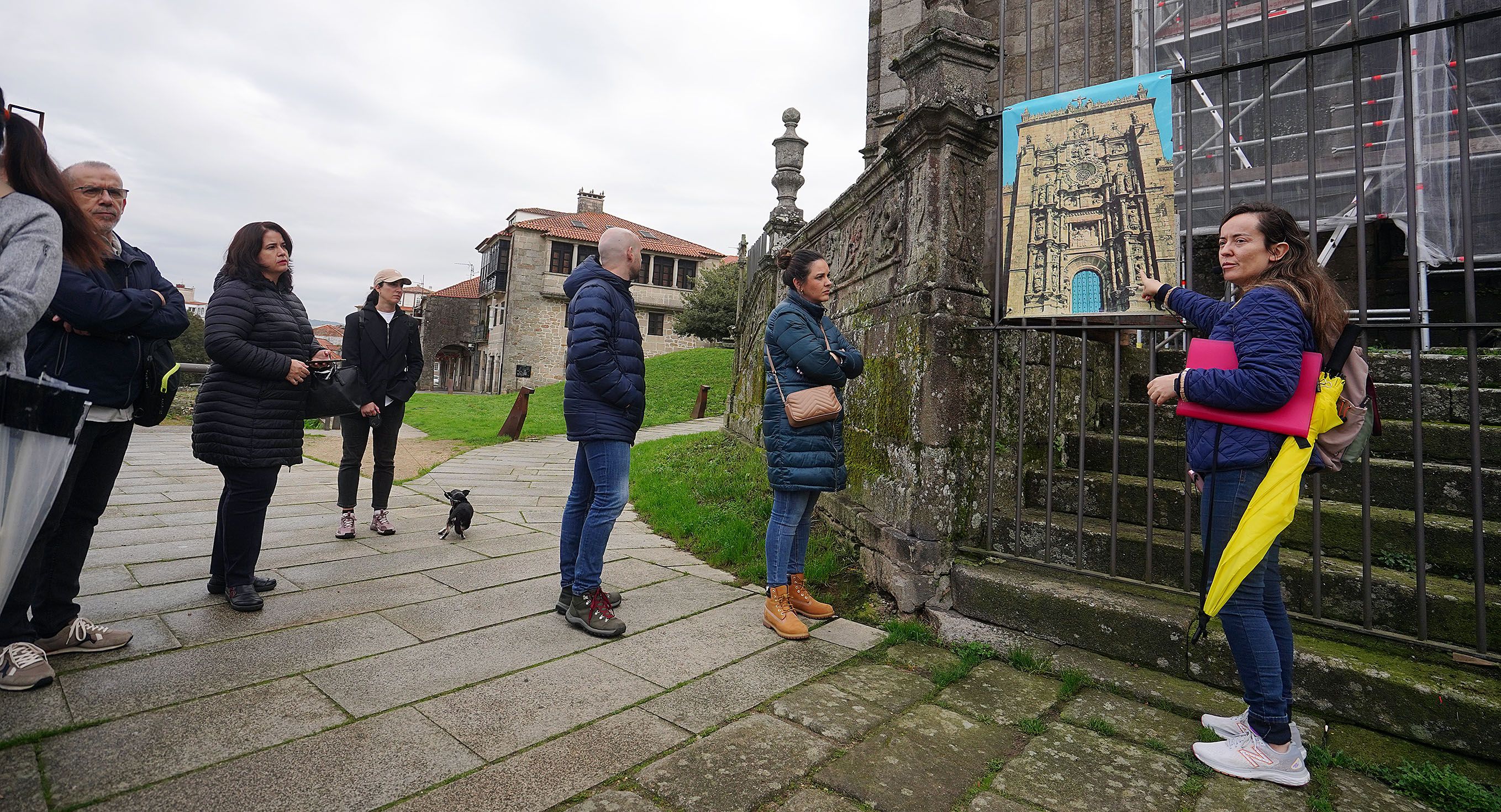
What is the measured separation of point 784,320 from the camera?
3469mm

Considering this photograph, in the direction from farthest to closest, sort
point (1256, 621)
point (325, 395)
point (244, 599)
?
point (325, 395) < point (244, 599) < point (1256, 621)

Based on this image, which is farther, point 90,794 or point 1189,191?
point 1189,191

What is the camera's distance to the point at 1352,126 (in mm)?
5852

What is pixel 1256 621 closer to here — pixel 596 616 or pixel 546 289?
pixel 596 616

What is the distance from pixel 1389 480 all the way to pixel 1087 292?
1601 mm

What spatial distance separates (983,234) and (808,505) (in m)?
1.81

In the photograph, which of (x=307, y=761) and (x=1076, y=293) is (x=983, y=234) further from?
(x=307, y=761)

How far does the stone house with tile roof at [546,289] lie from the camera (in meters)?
37.8

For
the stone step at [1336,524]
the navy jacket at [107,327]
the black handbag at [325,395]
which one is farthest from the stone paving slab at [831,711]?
the black handbag at [325,395]

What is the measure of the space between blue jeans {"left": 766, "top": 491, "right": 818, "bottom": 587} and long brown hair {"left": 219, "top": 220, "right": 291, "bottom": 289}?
2.93 meters

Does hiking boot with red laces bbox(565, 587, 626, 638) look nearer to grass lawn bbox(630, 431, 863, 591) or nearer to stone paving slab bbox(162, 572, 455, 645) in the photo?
stone paving slab bbox(162, 572, 455, 645)

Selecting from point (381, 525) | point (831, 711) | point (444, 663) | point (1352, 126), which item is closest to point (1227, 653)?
point (831, 711)

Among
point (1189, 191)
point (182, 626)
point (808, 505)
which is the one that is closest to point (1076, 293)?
point (1189, 191)

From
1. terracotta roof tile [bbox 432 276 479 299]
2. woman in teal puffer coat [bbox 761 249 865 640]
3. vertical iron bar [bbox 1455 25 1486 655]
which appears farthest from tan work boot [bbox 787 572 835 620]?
terracotta roof tile [bbox 432 276 479 299]
